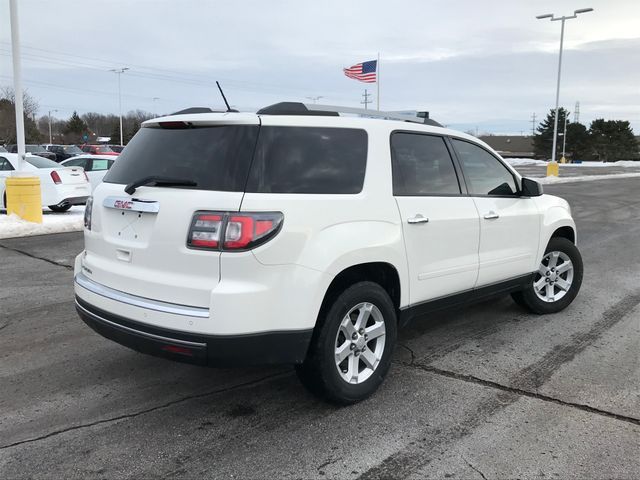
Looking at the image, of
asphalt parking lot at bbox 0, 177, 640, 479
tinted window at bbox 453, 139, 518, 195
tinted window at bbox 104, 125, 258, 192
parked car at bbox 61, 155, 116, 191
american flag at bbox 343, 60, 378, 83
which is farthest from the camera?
american flag at bbox 343, 60, 378, 83

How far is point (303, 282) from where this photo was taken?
3207 mm

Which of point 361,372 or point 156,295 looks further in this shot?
point 361,372

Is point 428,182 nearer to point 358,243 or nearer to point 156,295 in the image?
point 358,243

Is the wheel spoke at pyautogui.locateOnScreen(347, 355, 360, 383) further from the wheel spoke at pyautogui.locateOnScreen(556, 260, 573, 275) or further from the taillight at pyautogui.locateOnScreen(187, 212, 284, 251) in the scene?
the wheel spoke at pyautogui.locateOnScreen(556, 260, 573, 275)

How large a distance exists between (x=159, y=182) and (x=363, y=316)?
1.52 m

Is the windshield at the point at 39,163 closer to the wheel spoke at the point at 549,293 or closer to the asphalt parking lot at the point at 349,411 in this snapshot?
the asphalt parking lot at the point at 349,411

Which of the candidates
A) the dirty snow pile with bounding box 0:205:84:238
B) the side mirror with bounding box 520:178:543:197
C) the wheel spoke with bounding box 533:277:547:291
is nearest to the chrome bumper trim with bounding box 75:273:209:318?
the side mirror with bounding box 520:178:543:197

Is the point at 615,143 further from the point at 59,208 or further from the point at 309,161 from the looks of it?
the point at 309,161

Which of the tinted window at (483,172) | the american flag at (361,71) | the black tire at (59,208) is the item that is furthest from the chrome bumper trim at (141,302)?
the american flag at (361,71)

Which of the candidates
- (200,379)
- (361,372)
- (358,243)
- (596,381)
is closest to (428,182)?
(358,243)

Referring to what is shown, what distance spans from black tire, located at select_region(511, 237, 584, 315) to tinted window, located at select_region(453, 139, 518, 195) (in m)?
0.98

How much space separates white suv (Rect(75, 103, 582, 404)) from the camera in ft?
10.1

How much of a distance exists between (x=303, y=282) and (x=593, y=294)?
4674 mm

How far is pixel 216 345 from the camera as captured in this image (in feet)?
10.1
